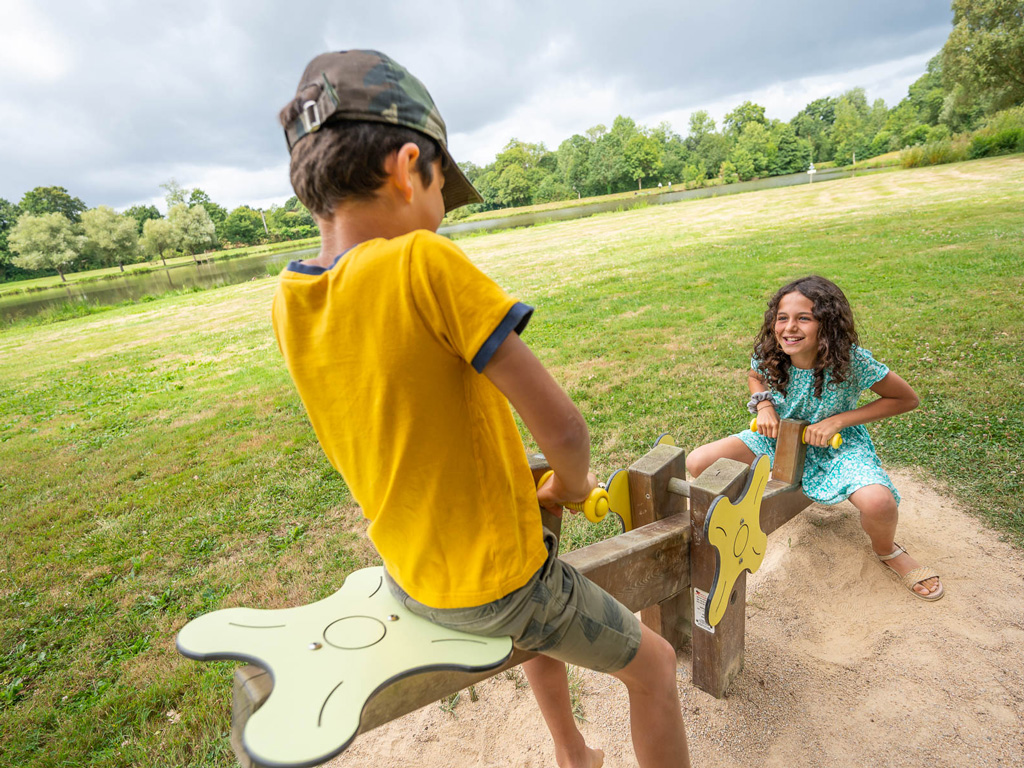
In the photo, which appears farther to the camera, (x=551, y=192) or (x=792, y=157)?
(x=551, y=192)

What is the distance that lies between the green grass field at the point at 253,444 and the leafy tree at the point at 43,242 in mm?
50855

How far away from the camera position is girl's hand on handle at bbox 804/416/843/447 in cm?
258

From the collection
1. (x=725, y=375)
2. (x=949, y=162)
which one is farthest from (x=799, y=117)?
(x=725, y=375)

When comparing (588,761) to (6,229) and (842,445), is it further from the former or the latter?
(6,229)

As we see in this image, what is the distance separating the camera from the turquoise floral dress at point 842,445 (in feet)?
8.75

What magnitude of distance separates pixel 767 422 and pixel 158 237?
6687cm

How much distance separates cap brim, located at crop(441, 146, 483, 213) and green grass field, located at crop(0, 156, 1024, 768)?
7.60ft

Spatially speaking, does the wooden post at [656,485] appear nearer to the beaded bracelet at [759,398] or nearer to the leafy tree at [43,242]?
the beaded bracelet at [759,398]

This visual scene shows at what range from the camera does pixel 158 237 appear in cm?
5650

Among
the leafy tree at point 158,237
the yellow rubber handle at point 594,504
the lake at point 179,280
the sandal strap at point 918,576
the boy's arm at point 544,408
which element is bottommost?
the sandal strap at point 918,576

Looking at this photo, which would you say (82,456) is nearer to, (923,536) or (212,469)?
(212,469)

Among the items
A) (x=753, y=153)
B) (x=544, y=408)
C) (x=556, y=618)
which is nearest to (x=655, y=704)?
(x=556, y=618)

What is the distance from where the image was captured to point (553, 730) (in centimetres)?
177

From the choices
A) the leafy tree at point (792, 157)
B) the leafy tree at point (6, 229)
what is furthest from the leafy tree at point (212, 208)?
the leafy tree at point (792, 157)
